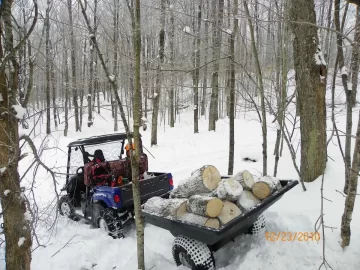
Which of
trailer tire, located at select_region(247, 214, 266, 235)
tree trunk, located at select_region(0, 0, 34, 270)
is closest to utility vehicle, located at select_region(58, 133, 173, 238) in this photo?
tree trunk, located at select_region(0, 0, 34, 270)

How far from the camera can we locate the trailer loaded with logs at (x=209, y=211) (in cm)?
277

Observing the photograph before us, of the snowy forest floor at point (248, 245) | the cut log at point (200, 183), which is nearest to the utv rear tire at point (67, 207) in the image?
the snowy forest floor at point (248, 245)

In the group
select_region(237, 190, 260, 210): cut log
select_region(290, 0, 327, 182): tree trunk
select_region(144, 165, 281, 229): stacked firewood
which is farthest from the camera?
select_region(290, 0, 327, 182): tree trunk

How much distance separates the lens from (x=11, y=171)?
8.12 feet

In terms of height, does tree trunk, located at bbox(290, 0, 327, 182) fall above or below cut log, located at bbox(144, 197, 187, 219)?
above

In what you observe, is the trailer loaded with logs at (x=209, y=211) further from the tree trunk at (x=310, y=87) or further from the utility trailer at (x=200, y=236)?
the tree trunk at (x=310, y=87)

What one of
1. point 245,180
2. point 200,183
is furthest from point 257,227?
point 200,183

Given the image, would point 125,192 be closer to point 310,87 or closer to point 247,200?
point 247,200

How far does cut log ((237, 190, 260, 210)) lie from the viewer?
3.19 meters

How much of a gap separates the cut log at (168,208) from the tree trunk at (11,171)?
1.34m

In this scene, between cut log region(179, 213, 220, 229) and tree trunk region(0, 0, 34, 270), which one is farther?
cut log region(179, 213, 220, 229)

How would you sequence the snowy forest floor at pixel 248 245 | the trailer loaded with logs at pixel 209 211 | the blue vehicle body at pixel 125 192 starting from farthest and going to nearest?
the blue vehicle body at pixel 125 192, the snowy forest floor at pixel 248 245, the trailer loaded with logs at pixel 209 211

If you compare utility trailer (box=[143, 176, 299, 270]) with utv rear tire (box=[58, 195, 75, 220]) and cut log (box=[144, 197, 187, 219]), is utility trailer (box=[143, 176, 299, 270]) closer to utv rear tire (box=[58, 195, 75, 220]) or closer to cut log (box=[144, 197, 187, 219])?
cut log (box=[144, 197, 187, 219])

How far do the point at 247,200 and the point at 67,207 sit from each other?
3.47 m
